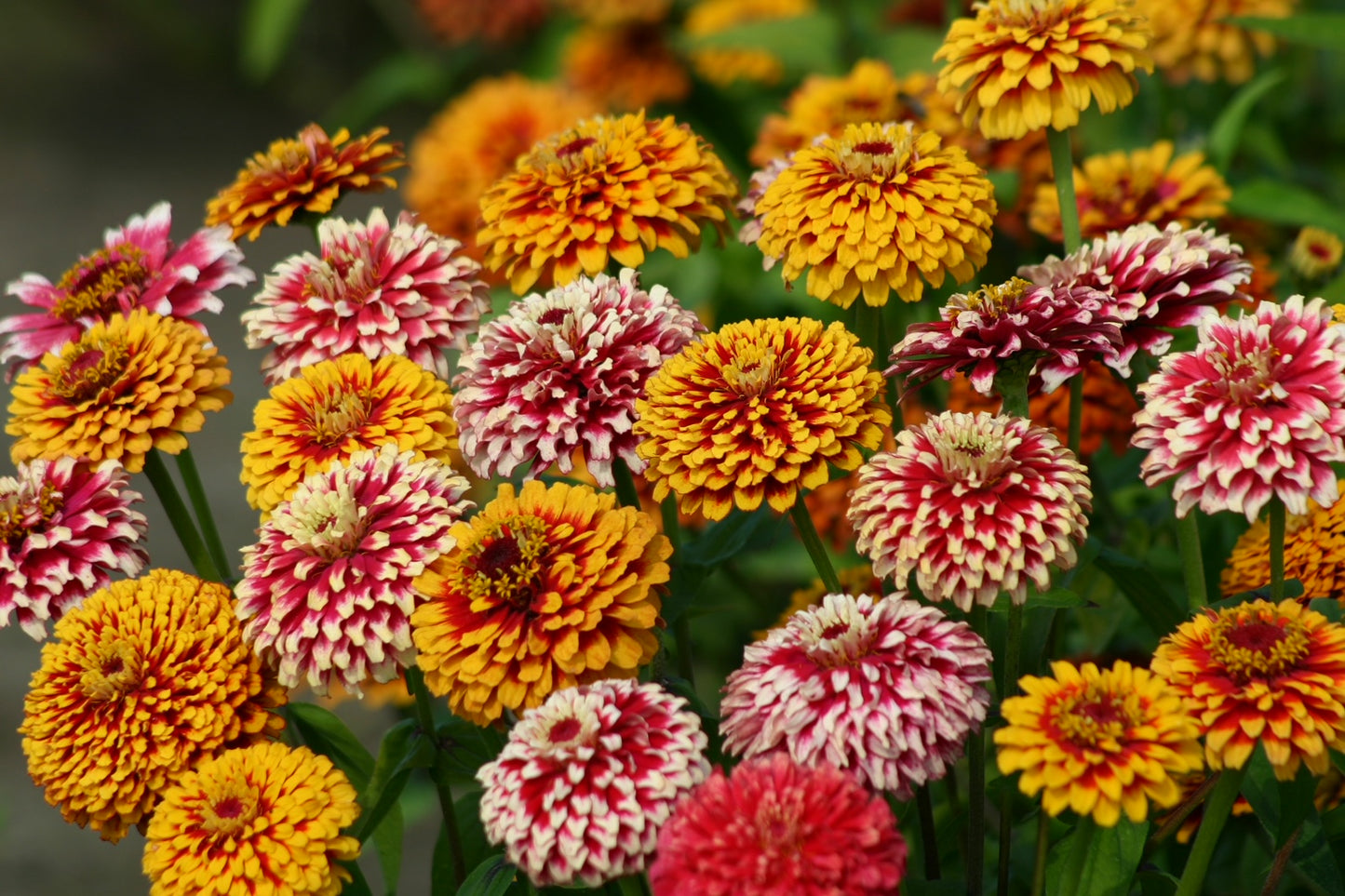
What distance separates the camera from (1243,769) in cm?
86

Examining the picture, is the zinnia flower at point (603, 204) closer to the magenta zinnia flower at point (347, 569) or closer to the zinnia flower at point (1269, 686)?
the magenta zinnia flower at point (347, 569)

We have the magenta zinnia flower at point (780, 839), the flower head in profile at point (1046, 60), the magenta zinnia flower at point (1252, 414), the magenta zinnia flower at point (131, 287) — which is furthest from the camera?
the magenta zinnia flower at point (131, 287)

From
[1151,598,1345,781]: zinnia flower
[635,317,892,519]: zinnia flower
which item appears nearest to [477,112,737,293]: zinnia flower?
[635,317,892,519]: zinnia flower

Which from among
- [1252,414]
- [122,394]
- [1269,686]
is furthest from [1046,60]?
[122,394]

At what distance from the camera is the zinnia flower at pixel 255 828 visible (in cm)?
89

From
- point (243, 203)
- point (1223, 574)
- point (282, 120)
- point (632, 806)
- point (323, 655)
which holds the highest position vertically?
point (282, 120)

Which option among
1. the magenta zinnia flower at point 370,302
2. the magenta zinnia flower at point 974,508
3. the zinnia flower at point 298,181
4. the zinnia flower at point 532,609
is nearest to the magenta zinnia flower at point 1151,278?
the magenta zinnia flower at point 974,508

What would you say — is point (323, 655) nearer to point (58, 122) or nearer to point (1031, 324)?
point (1031, 324)

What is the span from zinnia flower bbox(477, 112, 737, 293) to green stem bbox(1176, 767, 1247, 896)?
0.58 metres

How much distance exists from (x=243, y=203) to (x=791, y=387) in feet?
1.92

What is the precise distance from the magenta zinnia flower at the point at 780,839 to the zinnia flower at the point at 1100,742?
9cm

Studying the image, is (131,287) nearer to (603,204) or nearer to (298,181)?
(298,181)

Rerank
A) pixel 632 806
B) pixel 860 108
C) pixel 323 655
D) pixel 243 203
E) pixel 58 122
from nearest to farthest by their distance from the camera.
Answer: pixel 632 806 < pixel 323 655 < pixel 243 203 < pixel 860 108 < pixel 58 122

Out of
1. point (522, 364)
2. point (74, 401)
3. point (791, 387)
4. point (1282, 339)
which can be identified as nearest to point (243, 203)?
point (74, 401)
